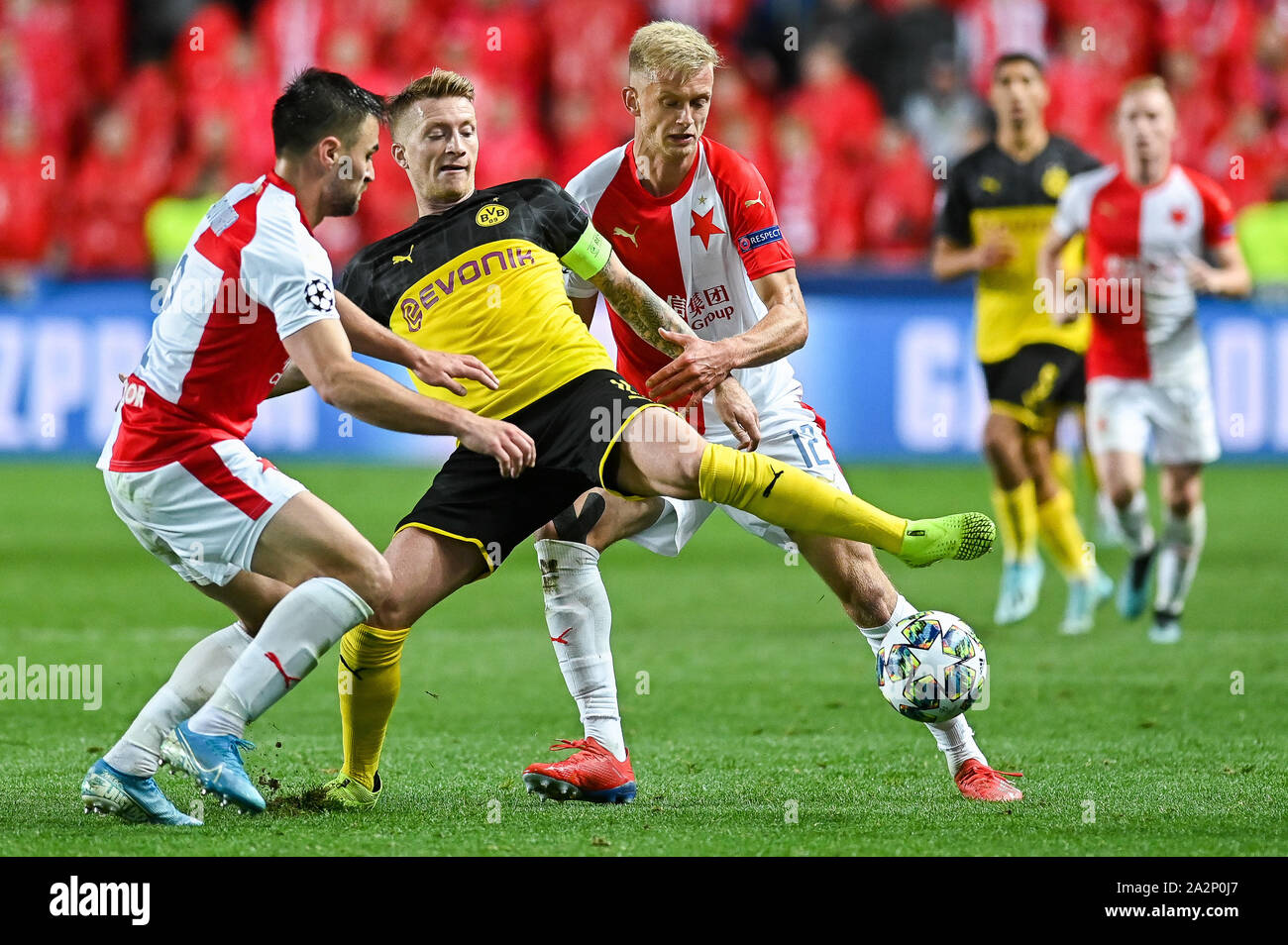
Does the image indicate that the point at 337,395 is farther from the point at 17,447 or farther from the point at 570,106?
the point at 570,106

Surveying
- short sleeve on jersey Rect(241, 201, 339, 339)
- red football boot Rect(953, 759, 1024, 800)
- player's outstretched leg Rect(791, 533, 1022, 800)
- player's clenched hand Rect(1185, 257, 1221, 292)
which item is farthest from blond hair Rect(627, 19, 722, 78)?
player's clenched hand Rect(1185, 257, 1221, 292)

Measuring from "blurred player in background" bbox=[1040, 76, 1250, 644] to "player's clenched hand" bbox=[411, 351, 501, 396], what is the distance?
5120 millimetres

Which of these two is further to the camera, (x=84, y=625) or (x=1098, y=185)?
(x=1098, y=185)

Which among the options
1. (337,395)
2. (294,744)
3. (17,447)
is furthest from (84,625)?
(17,447)

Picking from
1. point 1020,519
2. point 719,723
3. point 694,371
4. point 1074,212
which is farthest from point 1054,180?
point 694,371

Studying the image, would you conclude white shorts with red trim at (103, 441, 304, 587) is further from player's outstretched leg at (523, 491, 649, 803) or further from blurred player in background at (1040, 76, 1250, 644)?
blurred player in background at (1040, 76, 1250, 644)

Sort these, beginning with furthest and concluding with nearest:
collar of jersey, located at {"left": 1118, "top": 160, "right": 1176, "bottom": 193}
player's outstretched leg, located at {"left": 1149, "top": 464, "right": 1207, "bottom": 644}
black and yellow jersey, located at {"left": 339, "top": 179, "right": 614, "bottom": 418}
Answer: collar of jersey, located at {"left": 1118, "top": 160, "right": 1176, "bottom": 193} → player's outstretched leg, located at {"left": 1149, "top": 464, "right": 1207, "bottom": 644} → black and yellow jersey, located at {"left": 339, "top": 179, "right": 614, "bottom": 418}

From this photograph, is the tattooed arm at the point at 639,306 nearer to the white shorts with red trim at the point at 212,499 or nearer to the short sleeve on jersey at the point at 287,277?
the short sleeve on jersey at the point at 287,277

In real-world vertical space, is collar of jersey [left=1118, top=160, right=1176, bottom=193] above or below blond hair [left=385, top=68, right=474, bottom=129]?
above

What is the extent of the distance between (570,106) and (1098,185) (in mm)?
8000

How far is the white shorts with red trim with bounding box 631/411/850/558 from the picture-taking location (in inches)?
216

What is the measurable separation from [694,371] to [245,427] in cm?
130

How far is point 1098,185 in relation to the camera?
936 centimetres

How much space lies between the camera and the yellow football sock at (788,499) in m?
4.83
